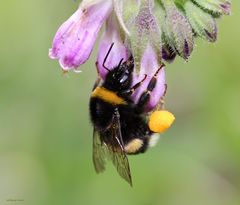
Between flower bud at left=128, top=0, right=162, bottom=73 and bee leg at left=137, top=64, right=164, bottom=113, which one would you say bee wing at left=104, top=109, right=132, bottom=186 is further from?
flower bud at left=128, top=0, right=162, bottom=73

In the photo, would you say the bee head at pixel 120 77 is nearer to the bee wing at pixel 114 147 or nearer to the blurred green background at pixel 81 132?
the bee wing at pixel 114 147

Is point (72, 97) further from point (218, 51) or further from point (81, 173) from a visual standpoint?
point (218, 51)

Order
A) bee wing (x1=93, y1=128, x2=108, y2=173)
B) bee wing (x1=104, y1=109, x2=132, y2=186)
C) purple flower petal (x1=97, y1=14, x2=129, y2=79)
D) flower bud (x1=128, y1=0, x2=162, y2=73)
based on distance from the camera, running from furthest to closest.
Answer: bee wing (x1=93, y1=128, x2=108, y2=173) → bee wing (x1=104, y1=109, x2=132, y2=186) → purple flower petal (x1=97, y1=14, x2=129, y2=79) → flower bud (x1=128, y1=0, x2=162, y2=73)

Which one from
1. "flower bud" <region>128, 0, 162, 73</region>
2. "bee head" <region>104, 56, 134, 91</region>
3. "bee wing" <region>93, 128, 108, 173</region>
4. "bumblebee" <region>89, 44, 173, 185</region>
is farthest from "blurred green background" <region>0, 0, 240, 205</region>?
"flower bud" <region>128, 0, 162, 73</region>

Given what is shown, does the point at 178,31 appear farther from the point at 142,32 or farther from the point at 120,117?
the point at 120,117

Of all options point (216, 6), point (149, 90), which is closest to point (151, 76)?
point (149, 90)

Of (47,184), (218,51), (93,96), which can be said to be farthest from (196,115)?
(93,96)
